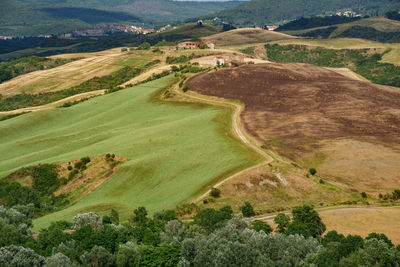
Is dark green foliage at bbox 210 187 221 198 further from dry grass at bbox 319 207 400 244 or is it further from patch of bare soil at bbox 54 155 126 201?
patch of bare soil at bbox 54 155 126 201

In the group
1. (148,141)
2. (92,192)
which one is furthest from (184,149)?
(92,192)

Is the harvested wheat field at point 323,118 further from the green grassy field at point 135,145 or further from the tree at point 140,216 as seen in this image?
the tree at point 140,216

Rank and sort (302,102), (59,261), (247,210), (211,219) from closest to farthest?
(59,261), (211,219), (247,210), (302,102)

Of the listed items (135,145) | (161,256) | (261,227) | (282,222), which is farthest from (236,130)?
(161,256)

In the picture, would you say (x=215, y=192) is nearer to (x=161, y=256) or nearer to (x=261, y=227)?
(x=261, y=227)

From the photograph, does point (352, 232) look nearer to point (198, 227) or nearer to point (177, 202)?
point (198, 227)

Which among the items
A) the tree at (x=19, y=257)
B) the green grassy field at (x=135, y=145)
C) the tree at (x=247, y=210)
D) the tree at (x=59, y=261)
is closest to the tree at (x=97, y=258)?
the tree at (x=59, y=261)
